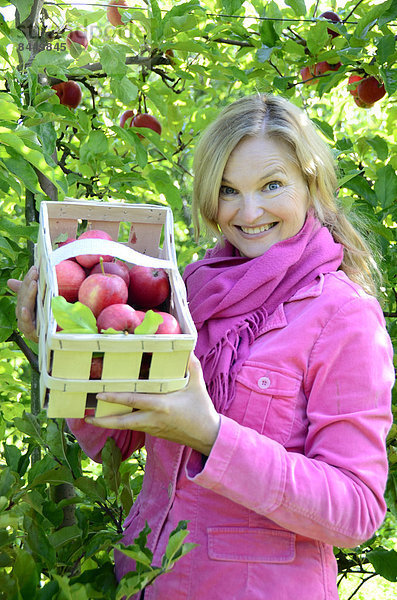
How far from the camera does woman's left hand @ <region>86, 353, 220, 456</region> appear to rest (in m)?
1.03

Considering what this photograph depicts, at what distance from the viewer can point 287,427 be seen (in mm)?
1241

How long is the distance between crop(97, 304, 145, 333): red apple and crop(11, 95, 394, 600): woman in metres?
0.10

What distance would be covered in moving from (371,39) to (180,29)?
67cm

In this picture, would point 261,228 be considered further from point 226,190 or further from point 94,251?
point 94,251

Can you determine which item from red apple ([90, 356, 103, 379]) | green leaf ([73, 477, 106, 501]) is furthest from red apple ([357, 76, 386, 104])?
red apple ([90, 356, 103, 379])

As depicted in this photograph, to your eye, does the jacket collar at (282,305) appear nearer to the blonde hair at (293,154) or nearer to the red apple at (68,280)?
the blonde hair at (293,154)

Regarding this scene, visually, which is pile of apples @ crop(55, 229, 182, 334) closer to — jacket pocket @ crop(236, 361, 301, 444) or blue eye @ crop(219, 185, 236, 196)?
jacket pocket @ crop(236, 361, 301, 444)

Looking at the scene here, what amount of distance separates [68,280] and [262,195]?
0.46m

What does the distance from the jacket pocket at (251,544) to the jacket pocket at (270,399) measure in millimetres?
160

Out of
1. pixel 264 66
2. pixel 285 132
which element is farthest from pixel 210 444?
pixel 264 66

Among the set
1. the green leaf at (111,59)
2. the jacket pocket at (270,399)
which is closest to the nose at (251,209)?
the jacket pocket at (270,399)

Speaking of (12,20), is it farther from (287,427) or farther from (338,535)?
(338,535)

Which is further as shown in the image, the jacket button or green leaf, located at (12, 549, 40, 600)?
the jacket button

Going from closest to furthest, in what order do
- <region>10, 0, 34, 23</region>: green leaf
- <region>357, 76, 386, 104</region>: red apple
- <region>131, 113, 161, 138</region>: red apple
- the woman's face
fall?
the woman's face → <region>10, 0, 34, 23</region>: green leaf → <region>131, 113, 161, 138</region>: red apple → <region>357, 76, 386, 104</region>: red apple
